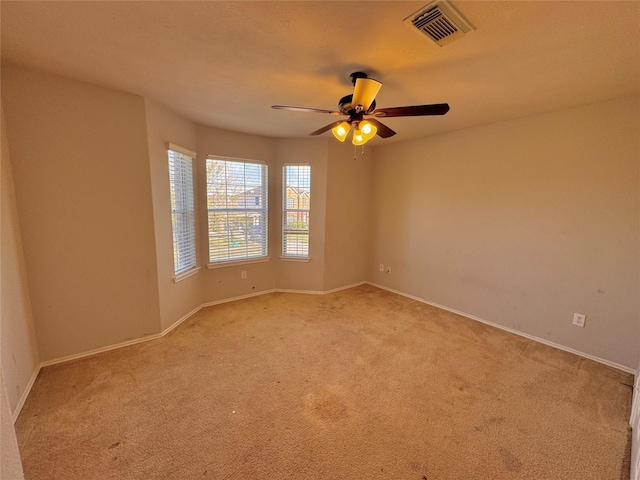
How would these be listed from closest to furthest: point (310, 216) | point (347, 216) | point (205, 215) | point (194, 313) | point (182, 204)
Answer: point (182, 204)
point (194, 313)
point (205, 215)
point (310, 216)
point (347, 216)

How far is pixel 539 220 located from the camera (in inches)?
111

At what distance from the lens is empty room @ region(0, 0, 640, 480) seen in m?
1.47

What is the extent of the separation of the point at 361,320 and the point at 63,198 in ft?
10.6

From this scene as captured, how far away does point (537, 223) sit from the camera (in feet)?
9.27

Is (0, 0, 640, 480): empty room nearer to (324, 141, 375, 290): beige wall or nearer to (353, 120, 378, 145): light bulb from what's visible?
(353, 120, 378, 145): light bulb

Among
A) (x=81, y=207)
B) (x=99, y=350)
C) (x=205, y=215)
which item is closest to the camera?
(x=81, y=207)

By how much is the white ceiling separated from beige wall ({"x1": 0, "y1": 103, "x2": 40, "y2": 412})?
3.41 ft

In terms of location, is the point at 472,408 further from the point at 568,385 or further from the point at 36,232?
the point at 36,232

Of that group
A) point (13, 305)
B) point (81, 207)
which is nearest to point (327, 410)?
point (13, 305)

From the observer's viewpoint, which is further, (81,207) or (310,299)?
(310,299)

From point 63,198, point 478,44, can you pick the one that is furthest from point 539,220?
point 63,198

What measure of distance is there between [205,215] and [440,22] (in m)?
3.16

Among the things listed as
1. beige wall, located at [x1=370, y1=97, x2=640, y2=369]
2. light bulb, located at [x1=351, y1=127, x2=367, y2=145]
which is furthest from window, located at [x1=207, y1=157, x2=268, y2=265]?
beige wall, located at [x1=370, y1=97, x2=640, y2=369]

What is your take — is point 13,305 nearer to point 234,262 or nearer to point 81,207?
point 81,207
